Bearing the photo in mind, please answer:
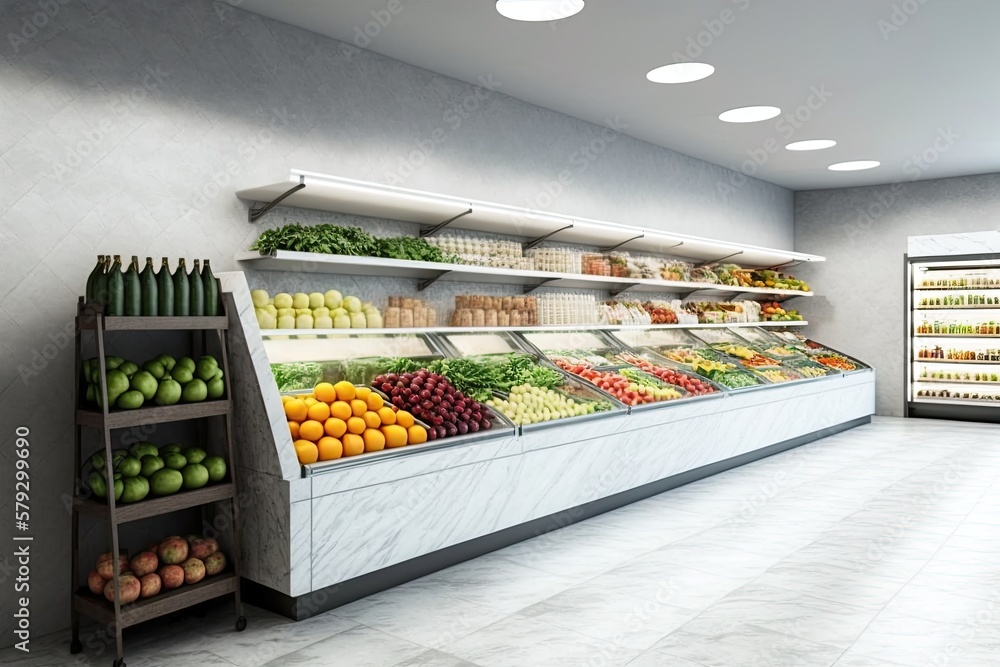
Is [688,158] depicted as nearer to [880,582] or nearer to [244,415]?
[880,582]

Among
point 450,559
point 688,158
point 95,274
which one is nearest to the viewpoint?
point 95,274

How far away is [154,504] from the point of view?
323 cm

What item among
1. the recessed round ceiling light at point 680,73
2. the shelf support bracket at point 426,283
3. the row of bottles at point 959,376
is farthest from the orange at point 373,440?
the row of bottles at point 959,376

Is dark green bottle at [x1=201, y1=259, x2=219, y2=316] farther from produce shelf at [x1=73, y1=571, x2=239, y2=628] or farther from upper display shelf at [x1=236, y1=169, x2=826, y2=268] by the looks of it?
produce shelf at [x1=73, y1=571, x2=239, y2=628]

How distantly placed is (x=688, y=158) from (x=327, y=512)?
6.50 m

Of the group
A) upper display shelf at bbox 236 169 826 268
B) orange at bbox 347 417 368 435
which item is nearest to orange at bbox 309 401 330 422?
orange at bbox 347 417 368 435

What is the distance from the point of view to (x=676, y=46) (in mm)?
5004

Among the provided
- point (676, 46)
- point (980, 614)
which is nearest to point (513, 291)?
point (676, 46)

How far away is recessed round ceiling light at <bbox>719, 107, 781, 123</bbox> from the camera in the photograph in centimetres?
654

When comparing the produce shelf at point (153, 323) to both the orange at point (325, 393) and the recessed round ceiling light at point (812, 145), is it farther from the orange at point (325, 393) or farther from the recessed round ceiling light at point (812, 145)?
the recessed round ceiling light at point (812, 145)

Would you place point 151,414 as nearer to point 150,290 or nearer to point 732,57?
point 150,290

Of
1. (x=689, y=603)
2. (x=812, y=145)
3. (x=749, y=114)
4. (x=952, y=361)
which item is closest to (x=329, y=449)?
(x=689, y=603)

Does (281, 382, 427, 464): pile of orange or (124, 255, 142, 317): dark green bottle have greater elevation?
(124, 255, 142, 317): dark green bottle

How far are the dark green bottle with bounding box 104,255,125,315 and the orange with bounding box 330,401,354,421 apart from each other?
1132mm
